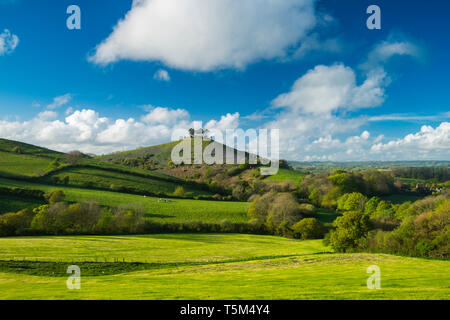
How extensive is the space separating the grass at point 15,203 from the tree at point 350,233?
6540cm

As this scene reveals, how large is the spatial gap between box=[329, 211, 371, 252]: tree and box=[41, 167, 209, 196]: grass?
5635cm

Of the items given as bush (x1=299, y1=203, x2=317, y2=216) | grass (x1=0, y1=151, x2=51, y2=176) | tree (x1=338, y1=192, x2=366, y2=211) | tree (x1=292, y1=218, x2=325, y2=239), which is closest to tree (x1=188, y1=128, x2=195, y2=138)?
Result: grass (x1=0, y1=151, x2=51, y2=176)

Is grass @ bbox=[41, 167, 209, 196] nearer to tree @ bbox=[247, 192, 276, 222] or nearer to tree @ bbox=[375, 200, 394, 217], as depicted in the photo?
tree @ bbox=[247, 192, 276, 222]

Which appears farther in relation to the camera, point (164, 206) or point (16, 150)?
point (16, 150)

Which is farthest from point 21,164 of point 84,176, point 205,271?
point 205,271

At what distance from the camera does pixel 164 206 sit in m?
74.1

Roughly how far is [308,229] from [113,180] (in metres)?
66.1

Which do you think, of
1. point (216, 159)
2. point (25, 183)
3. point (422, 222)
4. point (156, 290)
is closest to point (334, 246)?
point (422, 222)

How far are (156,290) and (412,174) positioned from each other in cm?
22776

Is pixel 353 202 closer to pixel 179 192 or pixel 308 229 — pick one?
pixel 308 229

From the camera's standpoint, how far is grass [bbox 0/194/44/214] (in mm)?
57219

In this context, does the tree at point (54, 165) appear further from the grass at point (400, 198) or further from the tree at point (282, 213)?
the grass at point (400, 198)

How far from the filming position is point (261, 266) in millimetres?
29844

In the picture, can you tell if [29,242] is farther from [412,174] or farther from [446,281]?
[412,174]
